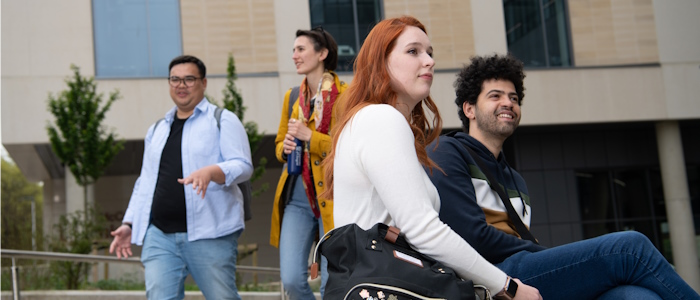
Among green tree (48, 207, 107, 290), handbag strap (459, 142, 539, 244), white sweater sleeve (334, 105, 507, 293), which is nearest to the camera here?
white sweater sleeve (334, 105, 507, 293)

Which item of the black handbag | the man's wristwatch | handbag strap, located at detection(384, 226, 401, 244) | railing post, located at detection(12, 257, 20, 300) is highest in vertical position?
handbag strap, located at detection(384, 226, 401, 244)

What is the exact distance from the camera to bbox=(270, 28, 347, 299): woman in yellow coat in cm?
487

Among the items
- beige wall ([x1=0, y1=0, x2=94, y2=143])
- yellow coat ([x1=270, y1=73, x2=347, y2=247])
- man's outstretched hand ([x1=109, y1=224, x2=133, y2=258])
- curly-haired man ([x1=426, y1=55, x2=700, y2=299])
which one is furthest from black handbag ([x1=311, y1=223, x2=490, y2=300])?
beige wall ([x1=0, y1=0, x2=94, y2=143])

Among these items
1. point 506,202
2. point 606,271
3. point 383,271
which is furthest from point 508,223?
point 383,271

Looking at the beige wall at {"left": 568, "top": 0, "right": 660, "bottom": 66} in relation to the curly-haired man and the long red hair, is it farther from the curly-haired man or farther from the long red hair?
the long red hair

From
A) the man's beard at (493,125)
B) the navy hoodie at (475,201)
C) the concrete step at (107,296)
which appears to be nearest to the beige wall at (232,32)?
the concrete step at (107,296)

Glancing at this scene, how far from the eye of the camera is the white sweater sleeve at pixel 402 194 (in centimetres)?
241

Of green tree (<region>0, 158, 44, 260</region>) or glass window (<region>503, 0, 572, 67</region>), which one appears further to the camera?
glass window (<region>503, 0, 572, 67</region>)

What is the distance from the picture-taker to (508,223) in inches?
136

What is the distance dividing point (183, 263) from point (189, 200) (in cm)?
37

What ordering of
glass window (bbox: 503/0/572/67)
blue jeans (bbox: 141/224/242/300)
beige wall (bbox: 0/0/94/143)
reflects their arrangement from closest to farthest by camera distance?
blue jeans (bbox: 141/224/242/300)
beige wall (bbox: 0/0/94/143)
glass window (bbox: 503/0/572/67)

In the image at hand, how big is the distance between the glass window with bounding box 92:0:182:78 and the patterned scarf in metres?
14.4

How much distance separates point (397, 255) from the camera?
2.32 meters

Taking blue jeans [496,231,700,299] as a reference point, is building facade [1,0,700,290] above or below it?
above
